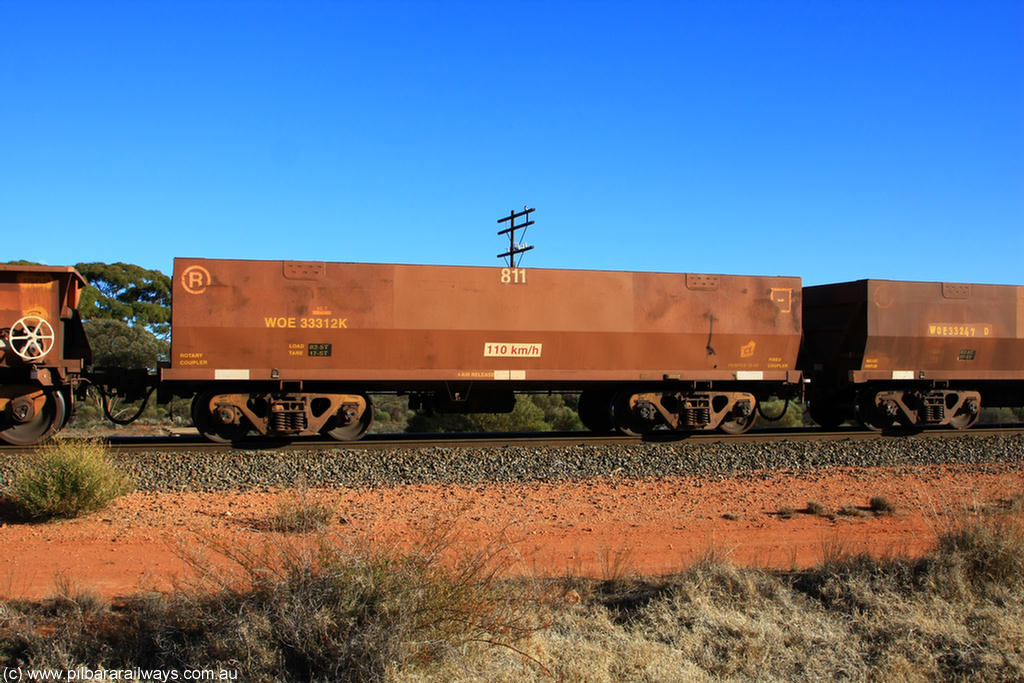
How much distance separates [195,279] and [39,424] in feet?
11.2

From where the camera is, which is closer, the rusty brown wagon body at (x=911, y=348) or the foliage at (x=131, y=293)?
the rusty brown wagon body at (x=911, y=348)

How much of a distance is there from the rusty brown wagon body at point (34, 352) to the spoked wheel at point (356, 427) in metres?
4.14

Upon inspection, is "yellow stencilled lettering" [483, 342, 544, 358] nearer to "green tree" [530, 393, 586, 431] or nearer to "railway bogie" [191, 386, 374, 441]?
"railway bogie" [191, 386, 374, 441]

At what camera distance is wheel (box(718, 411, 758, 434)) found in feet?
48.8

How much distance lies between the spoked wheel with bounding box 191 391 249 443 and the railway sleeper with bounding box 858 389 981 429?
12.3m

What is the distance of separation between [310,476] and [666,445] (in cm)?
600

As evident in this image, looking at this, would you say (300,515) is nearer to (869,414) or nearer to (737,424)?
(737,424)

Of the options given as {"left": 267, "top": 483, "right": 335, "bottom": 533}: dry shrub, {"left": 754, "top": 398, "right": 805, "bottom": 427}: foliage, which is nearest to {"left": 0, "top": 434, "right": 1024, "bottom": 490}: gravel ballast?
{"left": 267, "top": 483, "right": 335, "bottom": 533}: dry shrub

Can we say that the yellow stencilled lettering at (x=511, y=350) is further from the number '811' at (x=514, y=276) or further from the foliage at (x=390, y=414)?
the foliage at (x=390, y=414)

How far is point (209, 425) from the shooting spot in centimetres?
1269

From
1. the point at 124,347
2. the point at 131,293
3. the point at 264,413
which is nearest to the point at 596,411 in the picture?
the point at 264,413

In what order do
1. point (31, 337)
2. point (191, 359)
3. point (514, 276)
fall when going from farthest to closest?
point (514, 276) → point (191, 359) → point (31, 337)

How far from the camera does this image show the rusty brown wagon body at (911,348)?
15.1 metres

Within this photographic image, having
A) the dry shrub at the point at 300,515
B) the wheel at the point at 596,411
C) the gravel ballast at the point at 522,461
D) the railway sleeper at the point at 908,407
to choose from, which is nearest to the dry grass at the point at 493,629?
the dry shrub at the point at 300,515
